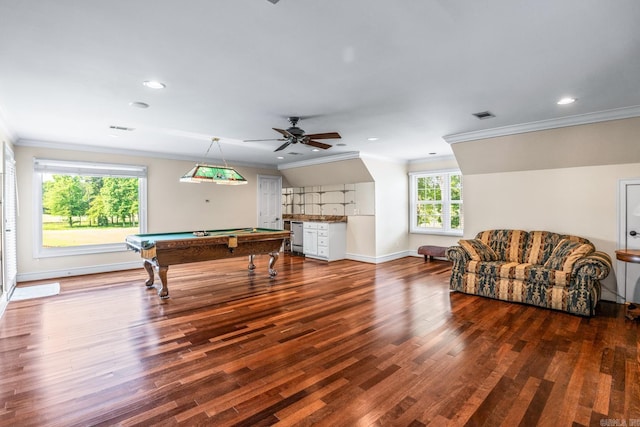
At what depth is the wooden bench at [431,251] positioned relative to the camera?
7293mm

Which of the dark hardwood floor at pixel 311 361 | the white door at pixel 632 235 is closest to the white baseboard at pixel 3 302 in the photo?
the dark hardwood floor at pixel 311 361

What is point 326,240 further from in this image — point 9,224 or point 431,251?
point 9,224

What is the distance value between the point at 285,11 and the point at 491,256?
15.0 ft

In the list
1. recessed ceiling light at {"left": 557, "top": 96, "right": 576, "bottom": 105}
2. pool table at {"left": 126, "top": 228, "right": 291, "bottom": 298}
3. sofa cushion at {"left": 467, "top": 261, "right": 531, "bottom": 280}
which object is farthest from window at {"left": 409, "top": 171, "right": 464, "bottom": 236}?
pool table at {"left": 126, "top": 228, "right": 291, "bottom": 298}

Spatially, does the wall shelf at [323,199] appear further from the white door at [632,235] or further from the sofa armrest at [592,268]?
the white door at [632,235]

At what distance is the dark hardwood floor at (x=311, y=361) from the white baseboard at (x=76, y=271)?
153 cm

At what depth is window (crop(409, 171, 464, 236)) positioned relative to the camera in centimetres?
750

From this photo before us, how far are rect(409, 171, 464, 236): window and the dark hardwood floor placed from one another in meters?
3.24

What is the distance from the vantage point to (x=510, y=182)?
5.44 meters

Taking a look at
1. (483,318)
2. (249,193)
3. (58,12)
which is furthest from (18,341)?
(249,193)

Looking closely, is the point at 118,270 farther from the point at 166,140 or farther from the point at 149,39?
the point at 149,39

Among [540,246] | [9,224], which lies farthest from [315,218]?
[9,224]

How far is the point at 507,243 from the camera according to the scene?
5.08 m

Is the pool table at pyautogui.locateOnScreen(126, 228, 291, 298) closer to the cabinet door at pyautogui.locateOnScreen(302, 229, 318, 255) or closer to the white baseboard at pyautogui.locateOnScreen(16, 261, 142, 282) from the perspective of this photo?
the white baseboard at pyautogui.locateOnScreen(16, 261, 142, 282)
